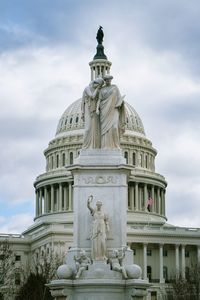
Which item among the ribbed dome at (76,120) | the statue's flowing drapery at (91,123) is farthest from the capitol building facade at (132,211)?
the statue's flowing drapery at (91,123)

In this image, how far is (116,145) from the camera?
30125 millimetres

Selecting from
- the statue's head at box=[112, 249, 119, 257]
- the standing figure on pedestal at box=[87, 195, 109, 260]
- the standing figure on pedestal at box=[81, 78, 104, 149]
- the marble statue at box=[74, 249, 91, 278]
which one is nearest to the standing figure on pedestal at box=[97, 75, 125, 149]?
the standing figure on pedestal at box=[81, 78, 104, 149]

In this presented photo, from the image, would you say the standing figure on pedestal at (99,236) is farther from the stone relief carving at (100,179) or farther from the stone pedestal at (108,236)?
the stone relief carving at (100,179)

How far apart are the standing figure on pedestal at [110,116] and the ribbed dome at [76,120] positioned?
5510 inches

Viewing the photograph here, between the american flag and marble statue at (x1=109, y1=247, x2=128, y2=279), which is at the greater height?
the american flag

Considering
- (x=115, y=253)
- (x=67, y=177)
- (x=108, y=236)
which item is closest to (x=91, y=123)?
(x=108, y=236)

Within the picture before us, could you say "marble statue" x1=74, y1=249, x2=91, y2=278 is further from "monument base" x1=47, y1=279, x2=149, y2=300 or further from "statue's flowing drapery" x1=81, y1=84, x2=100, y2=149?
"statue's flowing drapery" x1=81, y1=84, x2=100, y2=149

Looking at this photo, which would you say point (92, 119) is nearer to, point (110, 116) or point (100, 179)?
point (110, 116)

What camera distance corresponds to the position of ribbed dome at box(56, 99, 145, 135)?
567 feet

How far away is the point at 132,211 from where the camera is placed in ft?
535

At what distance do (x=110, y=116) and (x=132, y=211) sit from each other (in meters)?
134

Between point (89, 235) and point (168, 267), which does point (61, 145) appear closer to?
point (168, 267)

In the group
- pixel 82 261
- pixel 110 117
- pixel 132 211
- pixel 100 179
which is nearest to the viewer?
pixel 82 261

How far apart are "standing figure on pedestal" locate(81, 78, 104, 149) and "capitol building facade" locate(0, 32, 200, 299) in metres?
108
